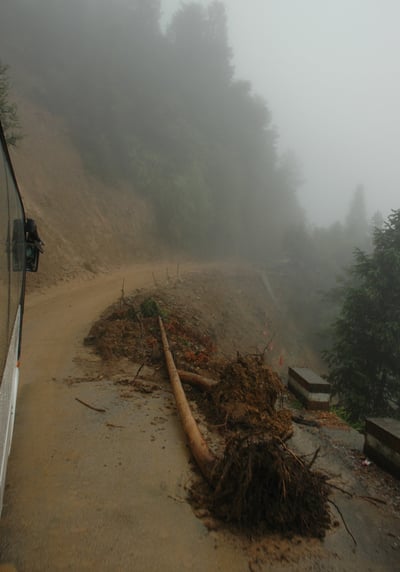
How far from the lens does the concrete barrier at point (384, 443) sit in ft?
15.1

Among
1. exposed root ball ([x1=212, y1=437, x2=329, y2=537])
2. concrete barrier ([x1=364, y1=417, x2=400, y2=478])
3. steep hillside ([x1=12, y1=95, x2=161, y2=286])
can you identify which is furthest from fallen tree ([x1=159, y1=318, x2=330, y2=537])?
steep hillside ([x1=12, y1=95, x2=161, y2=286])

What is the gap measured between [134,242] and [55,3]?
107 feet

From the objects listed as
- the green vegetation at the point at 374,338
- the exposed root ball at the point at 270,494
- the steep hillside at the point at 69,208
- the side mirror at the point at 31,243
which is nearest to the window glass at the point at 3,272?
the exposed root ball at the point at 270,494

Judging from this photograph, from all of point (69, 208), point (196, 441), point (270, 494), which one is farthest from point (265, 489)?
point (69, 208)

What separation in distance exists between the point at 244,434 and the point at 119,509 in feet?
6.45

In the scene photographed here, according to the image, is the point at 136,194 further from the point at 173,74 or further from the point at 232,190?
the point at 173,74

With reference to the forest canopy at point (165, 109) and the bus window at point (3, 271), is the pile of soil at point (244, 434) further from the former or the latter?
the forest canopy at point (165, 109)

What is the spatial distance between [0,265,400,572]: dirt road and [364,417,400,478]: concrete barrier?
3.21 feet

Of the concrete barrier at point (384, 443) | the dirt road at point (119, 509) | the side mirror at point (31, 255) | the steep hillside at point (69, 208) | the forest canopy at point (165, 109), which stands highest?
the forest canopy at point (165, 109)

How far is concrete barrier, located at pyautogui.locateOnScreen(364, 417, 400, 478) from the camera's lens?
181 inches

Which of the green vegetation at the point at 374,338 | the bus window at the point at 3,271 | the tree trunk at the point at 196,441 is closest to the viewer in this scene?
the bus window at the point at 3,271

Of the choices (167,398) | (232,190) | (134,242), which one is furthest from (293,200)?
(167,398)

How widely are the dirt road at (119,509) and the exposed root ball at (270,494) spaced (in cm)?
16

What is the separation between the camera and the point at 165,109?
39188 mm
